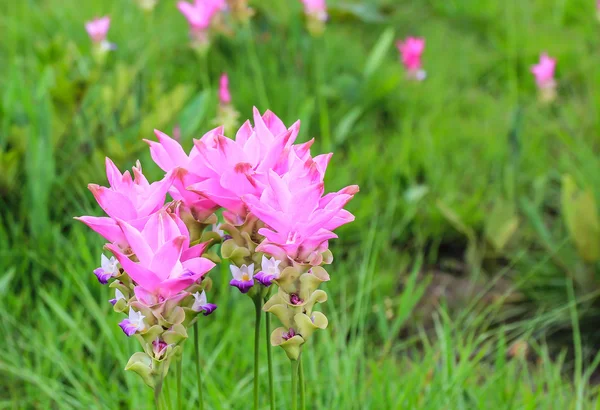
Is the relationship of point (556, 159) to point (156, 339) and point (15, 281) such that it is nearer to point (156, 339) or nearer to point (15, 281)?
point (15, 281)

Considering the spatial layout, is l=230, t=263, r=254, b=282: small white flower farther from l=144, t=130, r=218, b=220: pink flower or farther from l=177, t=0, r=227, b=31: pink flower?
l=177, t=0, r=227, b=31: pink flower

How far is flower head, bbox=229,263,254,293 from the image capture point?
78cm

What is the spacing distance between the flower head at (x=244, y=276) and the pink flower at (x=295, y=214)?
0.05 metres

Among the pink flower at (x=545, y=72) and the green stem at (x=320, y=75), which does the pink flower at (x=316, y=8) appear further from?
the pink flower at (x=545, y=72)

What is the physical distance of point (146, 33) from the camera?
8.93ft

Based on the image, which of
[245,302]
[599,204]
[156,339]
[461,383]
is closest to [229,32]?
[245,302]

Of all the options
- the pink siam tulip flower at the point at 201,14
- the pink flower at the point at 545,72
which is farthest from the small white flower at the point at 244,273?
the pink flower at the point at 545,72

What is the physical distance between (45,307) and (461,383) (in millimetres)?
953

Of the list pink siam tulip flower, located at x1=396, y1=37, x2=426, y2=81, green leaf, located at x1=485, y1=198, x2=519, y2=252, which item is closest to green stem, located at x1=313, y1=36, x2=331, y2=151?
pink siam tulip flower, located at x1=396, y1=37, x2=426, y2=81

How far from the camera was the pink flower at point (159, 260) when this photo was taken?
2.35 ft

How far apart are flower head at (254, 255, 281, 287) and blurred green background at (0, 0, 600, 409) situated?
1.81ft

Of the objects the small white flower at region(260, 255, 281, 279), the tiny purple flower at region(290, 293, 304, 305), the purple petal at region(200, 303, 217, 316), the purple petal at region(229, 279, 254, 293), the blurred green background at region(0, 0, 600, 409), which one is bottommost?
the blurred green background at region(0, 0, 600, 409)

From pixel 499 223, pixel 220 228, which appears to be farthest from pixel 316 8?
pixel 220 228

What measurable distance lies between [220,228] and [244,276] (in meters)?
0.06
